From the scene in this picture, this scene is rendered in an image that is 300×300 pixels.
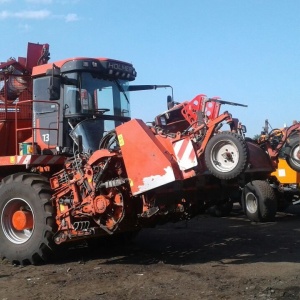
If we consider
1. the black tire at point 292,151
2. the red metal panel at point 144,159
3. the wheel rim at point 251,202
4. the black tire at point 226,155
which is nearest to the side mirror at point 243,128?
the black tire at point 226,155

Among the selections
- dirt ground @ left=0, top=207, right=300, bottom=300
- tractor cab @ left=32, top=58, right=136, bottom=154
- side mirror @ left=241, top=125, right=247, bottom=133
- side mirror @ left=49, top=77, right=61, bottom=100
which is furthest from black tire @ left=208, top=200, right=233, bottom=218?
side mirror @ left=49, top=77, right=61, bottom=100

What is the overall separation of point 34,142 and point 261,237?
4535mm

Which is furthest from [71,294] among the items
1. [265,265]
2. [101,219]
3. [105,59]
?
[105,59]

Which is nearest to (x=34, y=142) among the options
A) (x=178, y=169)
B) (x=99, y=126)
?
(x=99, y=126)

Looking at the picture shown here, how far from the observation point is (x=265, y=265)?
711cm

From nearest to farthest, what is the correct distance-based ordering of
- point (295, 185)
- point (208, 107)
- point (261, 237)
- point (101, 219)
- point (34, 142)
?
point (101, 219) → point (208, 107) → point (34, 142) → point (261, 237) → point (295, 185)

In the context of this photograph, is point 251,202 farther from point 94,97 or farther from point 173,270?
point 173,270

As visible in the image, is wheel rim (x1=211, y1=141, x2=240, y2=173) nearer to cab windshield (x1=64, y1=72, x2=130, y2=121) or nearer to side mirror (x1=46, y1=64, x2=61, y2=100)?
cab windshield (x1=64, y1=72, x2=130, y2=121)

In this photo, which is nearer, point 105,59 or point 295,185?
point 105,59

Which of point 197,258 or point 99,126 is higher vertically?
point 99,126

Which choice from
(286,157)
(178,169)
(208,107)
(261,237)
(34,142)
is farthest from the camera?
(261,237)

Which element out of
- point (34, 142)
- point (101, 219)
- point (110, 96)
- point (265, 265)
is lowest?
point (265, 265)

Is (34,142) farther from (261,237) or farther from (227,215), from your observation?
(227,215)

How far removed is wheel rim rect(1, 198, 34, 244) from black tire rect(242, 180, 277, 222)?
578cm
